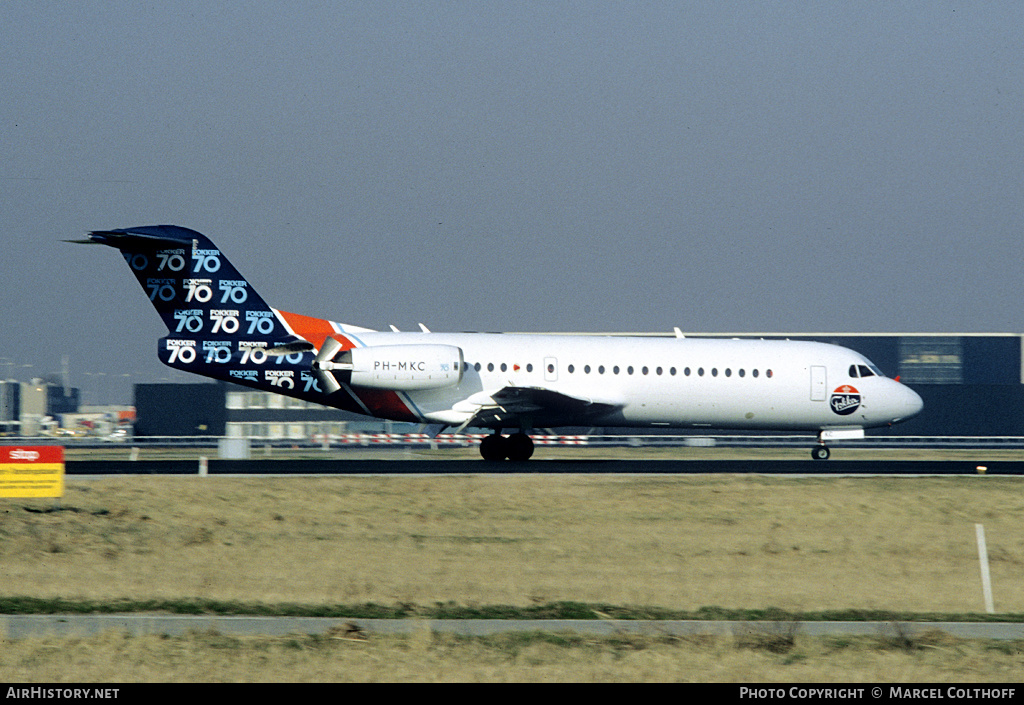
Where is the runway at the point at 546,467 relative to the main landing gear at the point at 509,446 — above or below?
below

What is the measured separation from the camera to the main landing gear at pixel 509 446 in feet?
97.0

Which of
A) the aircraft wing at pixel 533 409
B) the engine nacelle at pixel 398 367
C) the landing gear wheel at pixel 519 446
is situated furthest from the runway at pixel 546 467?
the engine nacelle at pixel 398 367

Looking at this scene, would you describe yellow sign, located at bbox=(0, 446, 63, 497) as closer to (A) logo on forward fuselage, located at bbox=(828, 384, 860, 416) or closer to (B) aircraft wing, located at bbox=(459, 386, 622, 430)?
(B) aircraft wing, located at bbox=(459, 386, 622, 430)

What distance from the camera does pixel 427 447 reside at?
4525 centimetres

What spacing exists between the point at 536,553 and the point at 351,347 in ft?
40.7

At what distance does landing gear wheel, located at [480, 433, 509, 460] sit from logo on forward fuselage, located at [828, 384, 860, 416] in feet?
30.5

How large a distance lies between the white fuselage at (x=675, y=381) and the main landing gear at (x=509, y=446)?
1315mm

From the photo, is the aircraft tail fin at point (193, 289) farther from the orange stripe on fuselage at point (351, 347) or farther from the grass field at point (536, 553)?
the grass field at point (536, 553)

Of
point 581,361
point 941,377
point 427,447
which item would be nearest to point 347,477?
point 581,361

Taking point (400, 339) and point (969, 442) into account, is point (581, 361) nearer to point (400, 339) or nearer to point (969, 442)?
point (400, 339)

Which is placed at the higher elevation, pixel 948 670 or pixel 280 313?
pixel 280 313

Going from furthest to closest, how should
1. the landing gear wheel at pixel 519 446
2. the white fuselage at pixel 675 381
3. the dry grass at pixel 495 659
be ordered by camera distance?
the landing gear wheel at pixel 519 446 → the white fuselage at pixel 675 381 → the dry grass at pixel 495 659

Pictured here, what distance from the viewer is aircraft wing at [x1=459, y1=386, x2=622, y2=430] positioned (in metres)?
28.0
